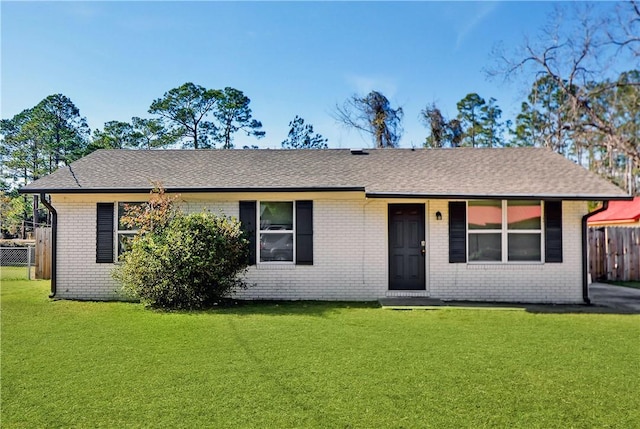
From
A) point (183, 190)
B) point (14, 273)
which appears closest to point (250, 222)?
point (183, 190)

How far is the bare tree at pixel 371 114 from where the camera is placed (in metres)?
30.5

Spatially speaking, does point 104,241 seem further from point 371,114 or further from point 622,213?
point 371,114

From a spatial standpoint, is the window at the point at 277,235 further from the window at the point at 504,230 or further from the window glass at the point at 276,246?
the window at the point at 504,230

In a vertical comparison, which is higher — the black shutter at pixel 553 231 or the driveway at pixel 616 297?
the black shutter at pixel 553 231

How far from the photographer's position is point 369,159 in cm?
1266

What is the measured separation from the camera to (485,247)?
33.8 feet

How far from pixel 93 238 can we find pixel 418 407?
9053 mm

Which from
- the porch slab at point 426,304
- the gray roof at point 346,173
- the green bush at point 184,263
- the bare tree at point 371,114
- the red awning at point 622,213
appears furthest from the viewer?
the bare tree at point 371,114

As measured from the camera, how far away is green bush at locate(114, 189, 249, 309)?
8.81 metres

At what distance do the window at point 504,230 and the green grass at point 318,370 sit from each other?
217 cm

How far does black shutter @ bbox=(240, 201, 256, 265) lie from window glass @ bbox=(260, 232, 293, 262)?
21cm

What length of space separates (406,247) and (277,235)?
10.3 feet

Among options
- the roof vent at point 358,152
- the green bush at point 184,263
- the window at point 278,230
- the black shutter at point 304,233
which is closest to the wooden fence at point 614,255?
the roof vent at point 358,152

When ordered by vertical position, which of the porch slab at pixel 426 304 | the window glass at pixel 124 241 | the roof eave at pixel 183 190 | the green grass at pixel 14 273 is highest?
the roof eave at pixel 183 190
